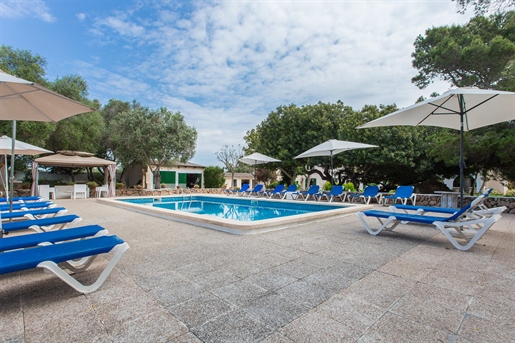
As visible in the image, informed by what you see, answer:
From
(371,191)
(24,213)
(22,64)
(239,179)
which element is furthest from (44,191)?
(239,179)

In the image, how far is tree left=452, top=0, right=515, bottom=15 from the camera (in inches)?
291

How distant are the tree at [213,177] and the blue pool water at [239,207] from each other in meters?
8.58

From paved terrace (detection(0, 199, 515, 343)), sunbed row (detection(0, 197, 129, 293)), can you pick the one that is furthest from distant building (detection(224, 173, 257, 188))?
sunbed row (detection(0, 197, 129, 293))

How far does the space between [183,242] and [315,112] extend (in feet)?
42.6

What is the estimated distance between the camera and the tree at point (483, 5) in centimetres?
740

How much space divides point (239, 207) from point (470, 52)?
11.5 m

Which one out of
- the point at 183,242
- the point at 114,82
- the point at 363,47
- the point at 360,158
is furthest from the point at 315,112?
the point at 183,242

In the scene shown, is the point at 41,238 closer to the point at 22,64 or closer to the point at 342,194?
the point at 342,194

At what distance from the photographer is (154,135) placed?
16.4 metres

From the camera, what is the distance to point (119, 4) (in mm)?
8773

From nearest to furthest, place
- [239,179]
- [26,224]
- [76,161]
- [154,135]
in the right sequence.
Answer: [26,224] < [76,161] < [154,135] < [239,179]

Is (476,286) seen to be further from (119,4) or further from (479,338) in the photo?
(119,4)

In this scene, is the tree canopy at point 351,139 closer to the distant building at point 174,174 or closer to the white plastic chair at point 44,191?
the distant building at point 174,174

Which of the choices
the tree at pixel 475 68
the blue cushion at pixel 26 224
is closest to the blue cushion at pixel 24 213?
the blue cushion at pixel 26 224
